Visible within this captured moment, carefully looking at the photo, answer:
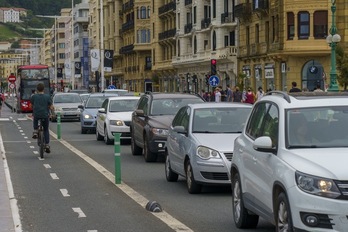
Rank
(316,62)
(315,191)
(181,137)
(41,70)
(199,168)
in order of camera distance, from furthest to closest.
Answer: (41,70) < (316,62) < (181,137) < (199,168) < (315,191)

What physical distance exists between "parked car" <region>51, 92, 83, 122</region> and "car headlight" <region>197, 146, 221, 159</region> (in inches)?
1323

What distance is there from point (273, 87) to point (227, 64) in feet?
40.5

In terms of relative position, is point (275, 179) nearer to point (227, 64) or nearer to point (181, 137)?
point (181, 137)

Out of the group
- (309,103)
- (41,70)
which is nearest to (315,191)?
(309,103)

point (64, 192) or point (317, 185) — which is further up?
point (317, 185)

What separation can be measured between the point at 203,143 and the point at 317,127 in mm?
5324

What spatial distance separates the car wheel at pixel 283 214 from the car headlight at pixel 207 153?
5.35m

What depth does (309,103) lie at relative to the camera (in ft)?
32.3

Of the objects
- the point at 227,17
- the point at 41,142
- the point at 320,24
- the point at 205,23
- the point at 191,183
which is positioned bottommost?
the point at 191,183

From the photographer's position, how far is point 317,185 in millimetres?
8320

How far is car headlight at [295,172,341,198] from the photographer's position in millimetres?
8242

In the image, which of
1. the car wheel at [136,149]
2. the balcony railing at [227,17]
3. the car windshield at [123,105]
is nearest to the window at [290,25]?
the balcony railing at [227,17]

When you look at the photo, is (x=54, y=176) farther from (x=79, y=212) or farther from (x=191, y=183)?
(x=79, y=212)

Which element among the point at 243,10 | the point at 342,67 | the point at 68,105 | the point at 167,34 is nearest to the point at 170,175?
the point at 342,67
